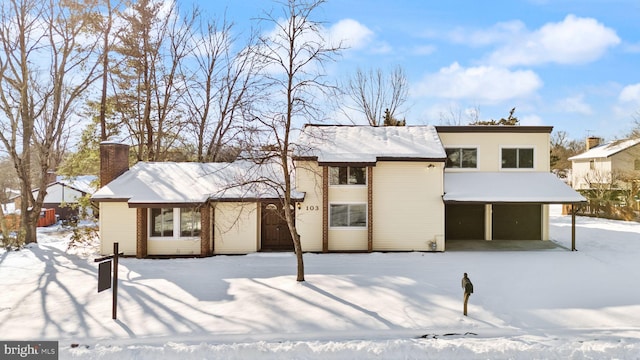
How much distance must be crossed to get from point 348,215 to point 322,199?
1301 mm

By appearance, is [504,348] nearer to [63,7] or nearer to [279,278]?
[279,278]

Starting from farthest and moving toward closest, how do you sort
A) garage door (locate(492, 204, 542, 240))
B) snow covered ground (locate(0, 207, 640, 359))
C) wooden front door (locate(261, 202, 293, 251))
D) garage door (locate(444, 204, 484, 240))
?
garage door (locate(444, 204, 484, 240)), garage door (locate(492, 204, 542, 240)), wooden front door (locate(261, 202, 293, 251)), snow covered ground (locate(0, 207, 640, 359))

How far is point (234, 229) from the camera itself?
14.3 meters

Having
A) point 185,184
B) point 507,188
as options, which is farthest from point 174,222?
point 507,188

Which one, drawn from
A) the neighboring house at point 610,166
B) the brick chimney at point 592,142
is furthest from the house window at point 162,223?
the brick chimney at point 592,142

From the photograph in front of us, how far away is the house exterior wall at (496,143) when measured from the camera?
16109 millimetres

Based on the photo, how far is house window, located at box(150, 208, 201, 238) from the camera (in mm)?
14055

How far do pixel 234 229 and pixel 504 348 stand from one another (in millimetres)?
10642

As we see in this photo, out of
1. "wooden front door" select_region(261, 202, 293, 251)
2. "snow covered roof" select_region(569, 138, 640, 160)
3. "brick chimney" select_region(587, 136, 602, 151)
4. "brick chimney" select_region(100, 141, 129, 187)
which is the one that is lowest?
"wooden front door" select_region(261, 202, 293, 251)

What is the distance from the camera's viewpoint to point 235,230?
14312 millimetres

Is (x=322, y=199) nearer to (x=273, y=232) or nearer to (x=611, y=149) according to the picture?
(x=273, y=232)

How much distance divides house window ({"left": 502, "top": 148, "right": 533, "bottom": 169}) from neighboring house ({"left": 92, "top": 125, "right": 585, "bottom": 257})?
2.63 feet

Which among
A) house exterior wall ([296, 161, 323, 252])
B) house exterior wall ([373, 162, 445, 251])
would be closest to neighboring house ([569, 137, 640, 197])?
house exterior wall ([373, 162, 445, 251])

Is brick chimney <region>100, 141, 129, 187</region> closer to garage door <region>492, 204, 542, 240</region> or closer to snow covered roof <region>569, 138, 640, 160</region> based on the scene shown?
garage door <region>492, 204, 542, 240</region>
